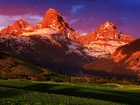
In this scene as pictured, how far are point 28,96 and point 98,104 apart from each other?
43.7 ft

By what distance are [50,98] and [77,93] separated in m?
33.7

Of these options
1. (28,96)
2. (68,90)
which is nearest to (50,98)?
(28,96)

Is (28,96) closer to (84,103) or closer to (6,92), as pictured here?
(6,92)

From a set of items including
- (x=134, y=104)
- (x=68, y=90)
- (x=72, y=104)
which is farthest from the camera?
(x=68, y=90)

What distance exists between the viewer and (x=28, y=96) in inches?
2335

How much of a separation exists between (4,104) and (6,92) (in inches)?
627

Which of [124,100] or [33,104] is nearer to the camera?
[33,104]

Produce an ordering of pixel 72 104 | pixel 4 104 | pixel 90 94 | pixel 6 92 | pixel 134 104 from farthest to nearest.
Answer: pixel 90 94 < pixel 134 104 < pixel 6 92 < pixel 72 104 < pixel 4 104

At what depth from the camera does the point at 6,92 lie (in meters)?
60.9

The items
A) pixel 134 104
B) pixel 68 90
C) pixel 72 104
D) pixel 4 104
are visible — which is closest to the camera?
pixel 4 104

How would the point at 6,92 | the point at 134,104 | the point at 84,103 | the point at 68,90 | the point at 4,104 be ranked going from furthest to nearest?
1. the point at 68,90
2. the point at 134,104
3. the point at 6,92
4. the point at 84,103
5. the point at 4,104

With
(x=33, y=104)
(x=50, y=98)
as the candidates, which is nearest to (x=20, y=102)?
(x=33, y=104)

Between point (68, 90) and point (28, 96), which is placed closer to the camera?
point (28, 96)

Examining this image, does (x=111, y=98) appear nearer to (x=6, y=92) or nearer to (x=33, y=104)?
(x=6, y=92)
